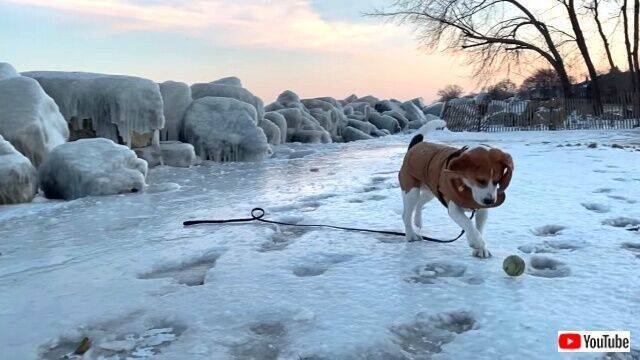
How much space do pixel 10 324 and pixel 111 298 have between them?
0.50 m

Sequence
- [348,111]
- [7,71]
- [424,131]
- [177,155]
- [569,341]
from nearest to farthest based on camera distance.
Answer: [569,341], [424,131], [7,71], [177,155], [348,111]

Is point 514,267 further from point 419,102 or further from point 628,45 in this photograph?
point 419,102

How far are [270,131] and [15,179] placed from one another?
40.5ft

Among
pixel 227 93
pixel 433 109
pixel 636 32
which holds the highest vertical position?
pixel 636 32

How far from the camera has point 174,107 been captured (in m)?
15.4

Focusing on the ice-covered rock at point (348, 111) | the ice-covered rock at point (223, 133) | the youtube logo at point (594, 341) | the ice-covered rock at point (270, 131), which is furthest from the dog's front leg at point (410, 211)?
the ice-covered rock at point (348, 111)

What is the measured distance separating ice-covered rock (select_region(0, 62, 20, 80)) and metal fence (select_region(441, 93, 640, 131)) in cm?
1899

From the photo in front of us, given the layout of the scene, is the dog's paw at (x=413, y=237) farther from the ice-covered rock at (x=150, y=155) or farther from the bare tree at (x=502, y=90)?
the bare tree at (x=502, y=90)

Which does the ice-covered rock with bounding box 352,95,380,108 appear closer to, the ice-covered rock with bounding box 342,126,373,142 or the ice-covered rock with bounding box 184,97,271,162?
the ice-covered rock with bounding box 342,126,373,142

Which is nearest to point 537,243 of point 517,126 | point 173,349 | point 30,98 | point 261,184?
point 173,349

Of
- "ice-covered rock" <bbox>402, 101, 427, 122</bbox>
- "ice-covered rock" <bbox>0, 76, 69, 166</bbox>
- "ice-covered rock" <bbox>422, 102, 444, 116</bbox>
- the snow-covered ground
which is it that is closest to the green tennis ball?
the snow-covered ground

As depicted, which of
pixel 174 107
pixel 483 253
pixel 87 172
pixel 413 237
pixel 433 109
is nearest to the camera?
pixel 483 253

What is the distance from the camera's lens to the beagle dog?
118 inches

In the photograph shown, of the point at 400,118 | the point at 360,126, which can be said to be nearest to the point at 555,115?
the point at 360,126
